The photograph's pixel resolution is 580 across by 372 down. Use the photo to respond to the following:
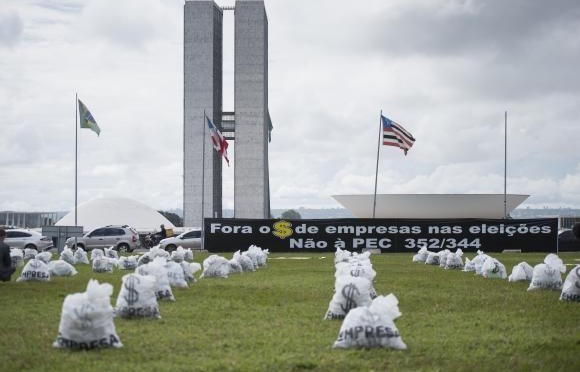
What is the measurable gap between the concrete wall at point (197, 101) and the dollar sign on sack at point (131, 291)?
232 ft

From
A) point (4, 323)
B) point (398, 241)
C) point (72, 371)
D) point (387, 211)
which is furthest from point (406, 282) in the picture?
point (387, 211)

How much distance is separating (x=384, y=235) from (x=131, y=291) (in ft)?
91.0

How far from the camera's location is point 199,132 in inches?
3238

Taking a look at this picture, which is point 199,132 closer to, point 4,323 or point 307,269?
point 307,269

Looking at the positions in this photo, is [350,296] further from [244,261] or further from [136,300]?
[244,261]

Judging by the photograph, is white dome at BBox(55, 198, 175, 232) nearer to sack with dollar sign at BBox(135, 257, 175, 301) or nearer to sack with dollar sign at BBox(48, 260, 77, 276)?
sack with dollar sign at BBox(48, 260, 77, 276)

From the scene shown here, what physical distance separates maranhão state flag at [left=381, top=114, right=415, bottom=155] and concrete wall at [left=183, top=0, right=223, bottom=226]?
43.7 meters

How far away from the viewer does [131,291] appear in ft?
37.0

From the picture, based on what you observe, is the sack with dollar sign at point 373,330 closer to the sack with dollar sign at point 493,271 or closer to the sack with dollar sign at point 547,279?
the sack with dollar sign at point 547,279

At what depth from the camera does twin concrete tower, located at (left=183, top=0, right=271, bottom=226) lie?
271 feet

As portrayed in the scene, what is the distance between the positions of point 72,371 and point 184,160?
249ft

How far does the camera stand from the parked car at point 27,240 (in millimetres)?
38406

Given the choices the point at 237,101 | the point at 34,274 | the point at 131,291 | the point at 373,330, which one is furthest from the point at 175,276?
the point at 237,101

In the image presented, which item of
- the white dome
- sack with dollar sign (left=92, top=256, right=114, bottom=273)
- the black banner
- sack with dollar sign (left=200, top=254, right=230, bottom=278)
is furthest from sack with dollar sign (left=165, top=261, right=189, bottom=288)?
the white dome
